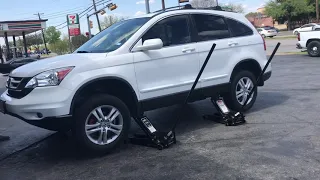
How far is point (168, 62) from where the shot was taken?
545 cm

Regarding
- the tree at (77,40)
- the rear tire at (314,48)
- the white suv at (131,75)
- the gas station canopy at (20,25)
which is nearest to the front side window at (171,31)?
the white suv at (131,75)

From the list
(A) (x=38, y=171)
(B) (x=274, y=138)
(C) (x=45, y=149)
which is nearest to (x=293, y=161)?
(B) (x=274, y=138)

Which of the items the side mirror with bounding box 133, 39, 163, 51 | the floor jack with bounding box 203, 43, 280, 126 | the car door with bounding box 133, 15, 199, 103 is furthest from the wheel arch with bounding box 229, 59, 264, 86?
the side mirror with bounding box 133, 39, 163, 51

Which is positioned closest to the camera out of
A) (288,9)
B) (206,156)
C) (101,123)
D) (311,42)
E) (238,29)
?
(206,156)

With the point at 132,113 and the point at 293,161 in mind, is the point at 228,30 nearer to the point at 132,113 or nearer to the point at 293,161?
the point at 132,113

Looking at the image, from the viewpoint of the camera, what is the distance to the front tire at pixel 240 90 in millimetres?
6410

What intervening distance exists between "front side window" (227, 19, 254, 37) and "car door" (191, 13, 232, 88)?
0.43 ft

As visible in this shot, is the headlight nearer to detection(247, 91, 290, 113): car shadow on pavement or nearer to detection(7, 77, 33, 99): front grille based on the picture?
detection(7, 77, 33, 99): front grille

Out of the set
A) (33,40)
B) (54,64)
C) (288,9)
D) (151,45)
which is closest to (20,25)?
(54,64)

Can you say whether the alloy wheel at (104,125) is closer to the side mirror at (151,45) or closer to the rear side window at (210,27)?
the side mirror at (151,45)

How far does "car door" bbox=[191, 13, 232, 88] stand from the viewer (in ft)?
19.4

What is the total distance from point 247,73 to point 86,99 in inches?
126

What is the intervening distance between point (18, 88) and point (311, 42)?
15.5 m

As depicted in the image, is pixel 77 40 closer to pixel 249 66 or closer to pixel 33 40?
pixel 33 40
